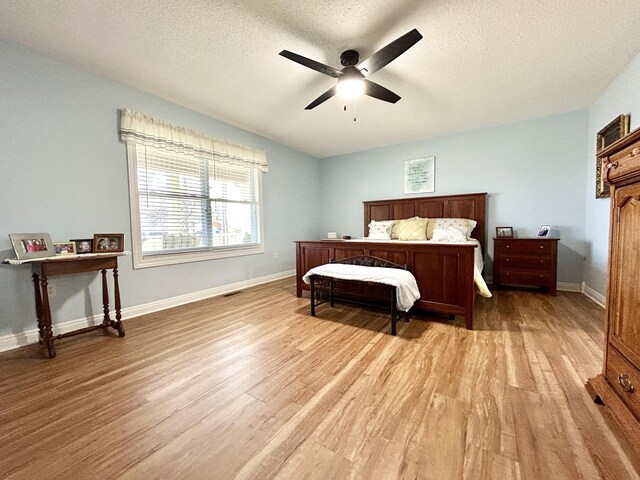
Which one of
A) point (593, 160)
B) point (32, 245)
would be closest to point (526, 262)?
point (593, 160)

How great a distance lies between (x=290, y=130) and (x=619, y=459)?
4.35 m

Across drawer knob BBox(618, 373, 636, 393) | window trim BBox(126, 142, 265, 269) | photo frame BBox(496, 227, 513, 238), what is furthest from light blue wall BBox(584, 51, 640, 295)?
window trim BBox(126, 142, 265, 269)

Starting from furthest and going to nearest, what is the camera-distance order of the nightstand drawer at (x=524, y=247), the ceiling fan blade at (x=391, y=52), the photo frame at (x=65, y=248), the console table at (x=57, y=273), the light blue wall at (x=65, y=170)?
the nightstand drawer at (x=524, y=247)
the photo frame at (x=65, y=248)
the light blue wall at (x=65, y=170)
the console table at (x=57, y=273)
the ceiling fan blade at (x=391, y=52)

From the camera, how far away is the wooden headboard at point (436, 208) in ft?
13.3

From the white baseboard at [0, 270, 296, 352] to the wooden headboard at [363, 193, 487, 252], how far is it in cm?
236

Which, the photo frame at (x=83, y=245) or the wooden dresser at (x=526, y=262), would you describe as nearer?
the photo frame at (x=83, y=245)

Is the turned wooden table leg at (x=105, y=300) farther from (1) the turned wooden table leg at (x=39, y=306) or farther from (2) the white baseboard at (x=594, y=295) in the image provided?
(2) the white baseboard at (x=594, y=295)

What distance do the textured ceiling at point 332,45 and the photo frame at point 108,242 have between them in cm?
160

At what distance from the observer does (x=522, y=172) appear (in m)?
3.84

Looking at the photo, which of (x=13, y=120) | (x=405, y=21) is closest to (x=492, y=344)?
(x=405, y=21)

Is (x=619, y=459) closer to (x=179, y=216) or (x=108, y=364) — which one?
(x=108, y=364)

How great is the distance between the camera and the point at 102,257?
89.1 inches

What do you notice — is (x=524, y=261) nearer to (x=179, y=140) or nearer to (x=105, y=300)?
(x=179, y=140)

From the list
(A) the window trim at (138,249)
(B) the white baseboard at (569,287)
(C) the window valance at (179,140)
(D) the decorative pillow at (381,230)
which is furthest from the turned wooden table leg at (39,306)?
(B) the white baseboard at (569,287)
